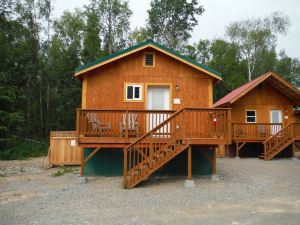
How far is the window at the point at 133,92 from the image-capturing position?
11.8 m

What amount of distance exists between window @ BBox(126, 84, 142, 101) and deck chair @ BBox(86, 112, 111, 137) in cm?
174

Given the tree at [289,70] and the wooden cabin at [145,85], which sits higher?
the tree at [289,70]

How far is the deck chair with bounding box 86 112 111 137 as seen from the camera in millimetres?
10094

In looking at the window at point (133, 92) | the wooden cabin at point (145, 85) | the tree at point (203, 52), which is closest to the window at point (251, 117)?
the wooden cabin at point (145, 85)

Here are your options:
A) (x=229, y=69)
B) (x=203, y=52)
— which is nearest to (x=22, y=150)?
(x=229, y=69)

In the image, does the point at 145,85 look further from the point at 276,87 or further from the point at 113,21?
the point at 113,21

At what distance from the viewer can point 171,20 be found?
34094 mm

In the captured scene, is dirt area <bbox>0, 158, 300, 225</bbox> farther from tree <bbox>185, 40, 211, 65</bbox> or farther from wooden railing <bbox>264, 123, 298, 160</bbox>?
tree <bbox>185, 40, 211, 65</bbox>

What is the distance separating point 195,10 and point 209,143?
28.4 meters

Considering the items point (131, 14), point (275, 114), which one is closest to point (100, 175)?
point (275, 114)

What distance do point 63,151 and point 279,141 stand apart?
42.4 feet

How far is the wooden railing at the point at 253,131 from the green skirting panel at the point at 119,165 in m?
6.91

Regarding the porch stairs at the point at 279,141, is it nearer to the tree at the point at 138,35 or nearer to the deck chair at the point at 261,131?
the deck chair at the point at 261,131

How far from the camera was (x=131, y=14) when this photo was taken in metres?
33.4
